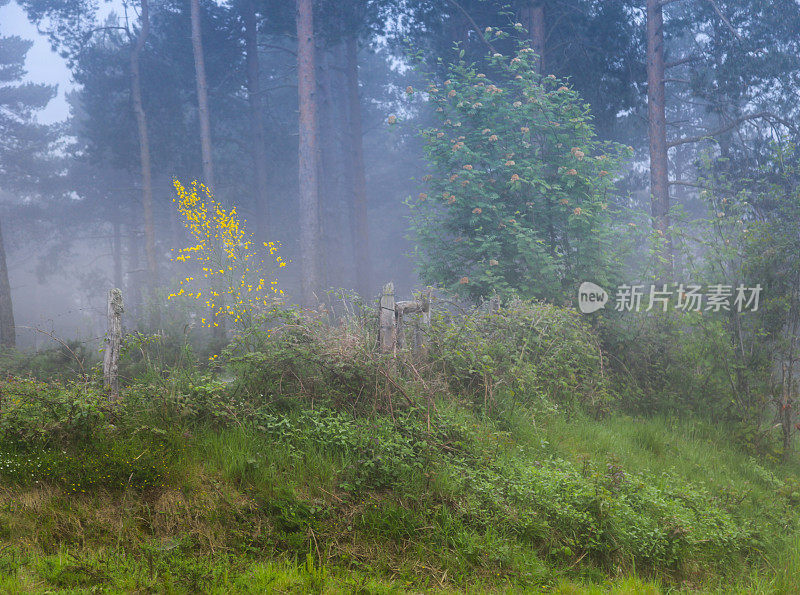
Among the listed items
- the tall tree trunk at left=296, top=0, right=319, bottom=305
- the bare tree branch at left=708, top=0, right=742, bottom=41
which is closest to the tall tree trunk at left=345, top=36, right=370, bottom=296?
the tall tree trunk at left=296, top=0, right=319, bottom=305

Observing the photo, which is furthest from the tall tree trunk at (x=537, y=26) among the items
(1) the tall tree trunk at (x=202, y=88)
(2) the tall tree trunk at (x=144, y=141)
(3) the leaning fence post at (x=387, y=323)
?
(2) the tall tree trunk at (x=144, y=141)

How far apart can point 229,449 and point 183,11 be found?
74.8ft

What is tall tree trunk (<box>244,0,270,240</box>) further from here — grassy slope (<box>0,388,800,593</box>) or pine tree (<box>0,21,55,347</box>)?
grassy slope (<box>0,388,800,593</box>)

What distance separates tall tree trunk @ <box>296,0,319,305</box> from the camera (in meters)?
17.9

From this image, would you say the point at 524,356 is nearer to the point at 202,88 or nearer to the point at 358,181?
the point at 202,88

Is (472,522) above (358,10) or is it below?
below

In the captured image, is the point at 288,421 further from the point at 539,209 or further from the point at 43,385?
the point at 539,209

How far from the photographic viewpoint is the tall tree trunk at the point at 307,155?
1792 centimetres

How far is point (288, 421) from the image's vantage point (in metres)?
5.79

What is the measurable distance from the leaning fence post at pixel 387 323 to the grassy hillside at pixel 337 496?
0.26 metres

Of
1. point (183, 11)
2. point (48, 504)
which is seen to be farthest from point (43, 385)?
point (183, 11)

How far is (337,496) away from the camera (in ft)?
16.6

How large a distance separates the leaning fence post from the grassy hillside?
0.26 metres

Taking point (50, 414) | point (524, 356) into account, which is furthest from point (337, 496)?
point (524, 356)
